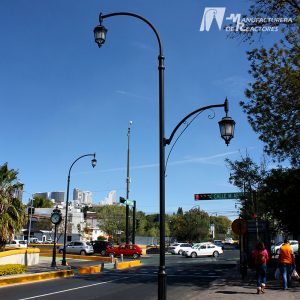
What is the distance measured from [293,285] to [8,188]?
18613mm

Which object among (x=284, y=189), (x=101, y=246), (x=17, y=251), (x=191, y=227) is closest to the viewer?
(x=284, y=189)

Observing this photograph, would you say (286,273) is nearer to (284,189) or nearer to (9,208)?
(284,189)

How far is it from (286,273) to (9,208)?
1806cm

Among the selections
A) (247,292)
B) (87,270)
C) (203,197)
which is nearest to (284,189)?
(247,292)

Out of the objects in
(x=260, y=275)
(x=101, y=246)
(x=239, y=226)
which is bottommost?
(x=260, y=275)

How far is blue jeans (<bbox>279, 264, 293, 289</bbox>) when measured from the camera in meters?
14.2

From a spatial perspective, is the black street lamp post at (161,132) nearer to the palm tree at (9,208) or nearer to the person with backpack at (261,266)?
the person with backpack at (261,266)

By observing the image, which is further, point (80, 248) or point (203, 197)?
point (80, 248)

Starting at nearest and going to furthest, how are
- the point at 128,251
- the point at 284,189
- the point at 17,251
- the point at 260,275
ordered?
1. the point at 260,275
2. the point at 284,189
3. the point at 17,251
4. the point at 128,251

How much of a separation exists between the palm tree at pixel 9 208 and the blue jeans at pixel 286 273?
16.9m

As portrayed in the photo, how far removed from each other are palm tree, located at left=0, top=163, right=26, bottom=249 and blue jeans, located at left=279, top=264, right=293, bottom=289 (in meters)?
16.9

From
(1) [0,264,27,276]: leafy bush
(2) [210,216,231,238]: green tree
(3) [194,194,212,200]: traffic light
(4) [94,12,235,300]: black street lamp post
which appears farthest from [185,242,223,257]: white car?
(2) [210,216,231,238]: green tree

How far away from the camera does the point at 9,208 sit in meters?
26.1

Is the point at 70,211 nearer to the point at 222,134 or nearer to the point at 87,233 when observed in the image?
the point at 87,233
